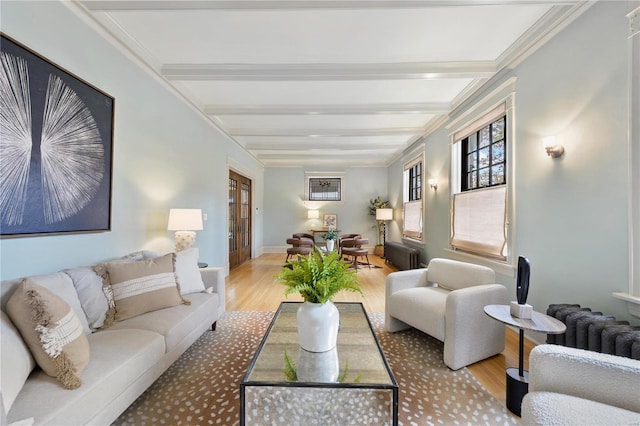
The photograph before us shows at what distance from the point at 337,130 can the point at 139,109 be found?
3241mm

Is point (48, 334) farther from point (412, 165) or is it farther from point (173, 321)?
point (412, 165)

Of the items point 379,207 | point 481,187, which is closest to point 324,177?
point 379,207

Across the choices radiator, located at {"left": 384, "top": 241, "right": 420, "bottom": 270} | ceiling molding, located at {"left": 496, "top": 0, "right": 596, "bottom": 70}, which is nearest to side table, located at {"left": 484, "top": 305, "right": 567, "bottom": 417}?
ceiling molding, located at {"left": 496, "top": 0, "right": 596, "bottom": 70}

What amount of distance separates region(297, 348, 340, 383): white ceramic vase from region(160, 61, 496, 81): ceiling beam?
2729 mm

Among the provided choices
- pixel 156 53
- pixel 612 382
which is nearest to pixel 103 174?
pixel 156 53

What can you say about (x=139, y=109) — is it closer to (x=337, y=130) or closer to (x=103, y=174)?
(x=103, y=174)

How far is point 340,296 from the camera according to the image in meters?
3.95

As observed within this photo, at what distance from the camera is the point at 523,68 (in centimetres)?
259

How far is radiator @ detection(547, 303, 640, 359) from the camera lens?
4.58ft

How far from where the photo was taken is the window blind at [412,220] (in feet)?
17.9

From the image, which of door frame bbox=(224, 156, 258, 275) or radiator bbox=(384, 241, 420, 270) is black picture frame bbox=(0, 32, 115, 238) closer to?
door frame bbox=(224, 156, 258, 275)

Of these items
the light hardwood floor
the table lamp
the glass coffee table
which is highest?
the table lamp

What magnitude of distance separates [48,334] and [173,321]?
733mm

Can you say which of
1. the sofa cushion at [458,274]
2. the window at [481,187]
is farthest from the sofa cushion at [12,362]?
the window at [481,187]
